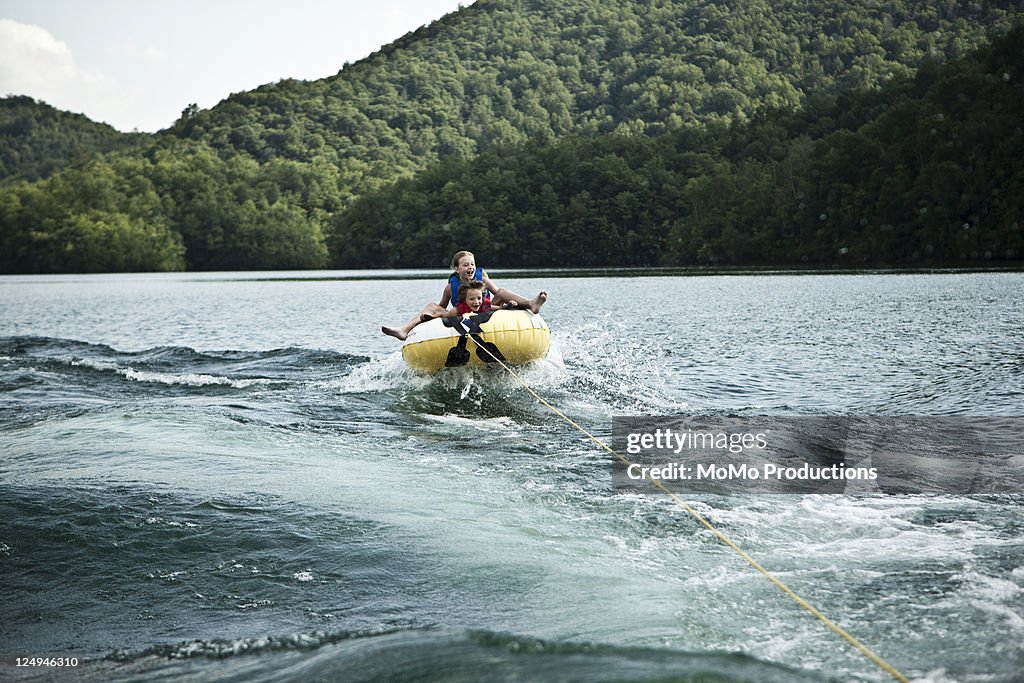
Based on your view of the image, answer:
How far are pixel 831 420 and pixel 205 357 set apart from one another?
12351 mm

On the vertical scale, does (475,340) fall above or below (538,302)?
below

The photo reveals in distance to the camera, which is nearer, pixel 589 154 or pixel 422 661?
pixel 422 661

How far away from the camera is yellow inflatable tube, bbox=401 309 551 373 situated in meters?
11.4

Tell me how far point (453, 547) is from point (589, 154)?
10655 centimetres

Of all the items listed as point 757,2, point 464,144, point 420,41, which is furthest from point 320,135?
point 757,2

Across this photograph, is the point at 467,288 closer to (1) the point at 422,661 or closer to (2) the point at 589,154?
(1) the point at 422,661

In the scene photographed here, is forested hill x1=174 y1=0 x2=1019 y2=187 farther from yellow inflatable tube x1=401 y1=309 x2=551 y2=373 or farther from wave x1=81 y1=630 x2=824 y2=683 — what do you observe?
wave x1=81 y1=630 x2=824 y2=683

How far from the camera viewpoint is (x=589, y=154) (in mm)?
109000

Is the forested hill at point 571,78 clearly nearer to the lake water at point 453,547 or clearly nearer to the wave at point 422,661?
→ the lake water at point 453,547

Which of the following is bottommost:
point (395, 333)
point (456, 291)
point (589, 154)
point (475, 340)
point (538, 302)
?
point (475, 340)

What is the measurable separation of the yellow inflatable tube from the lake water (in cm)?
36

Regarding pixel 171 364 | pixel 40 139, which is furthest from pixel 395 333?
pixel 40 139
